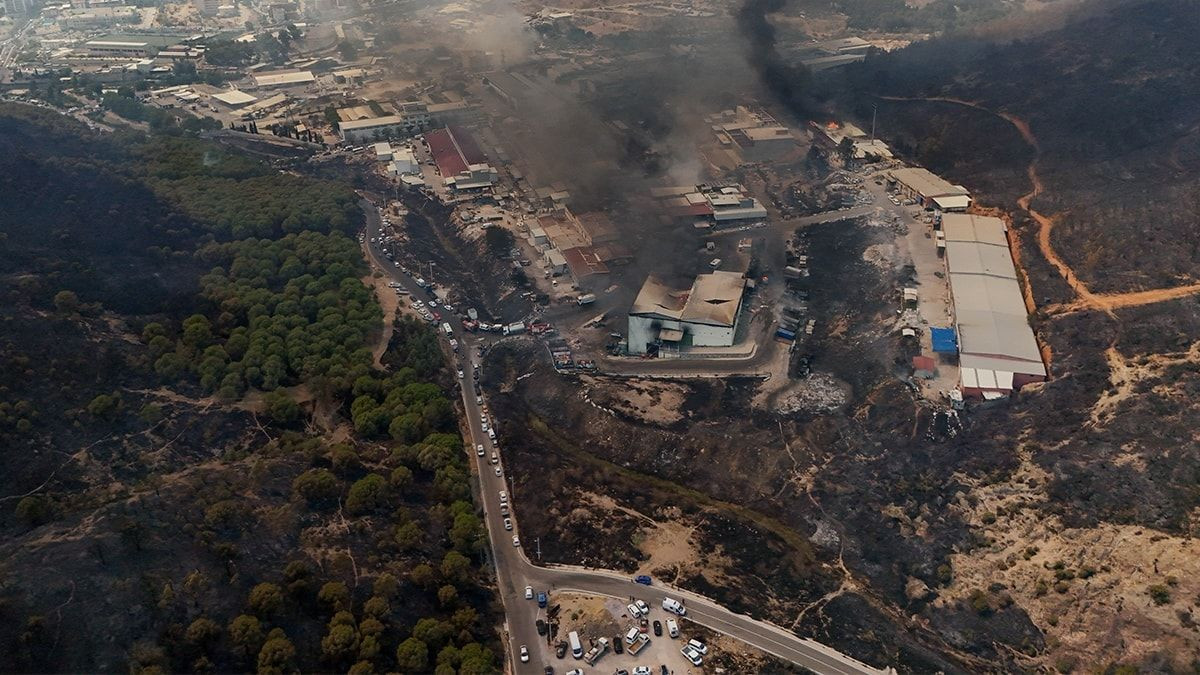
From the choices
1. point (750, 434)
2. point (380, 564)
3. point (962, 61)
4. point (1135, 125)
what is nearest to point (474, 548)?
point (380, 564)

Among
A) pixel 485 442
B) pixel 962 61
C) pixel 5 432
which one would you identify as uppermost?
pixel 962 61

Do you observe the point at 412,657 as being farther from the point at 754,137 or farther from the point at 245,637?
the point at 754,137

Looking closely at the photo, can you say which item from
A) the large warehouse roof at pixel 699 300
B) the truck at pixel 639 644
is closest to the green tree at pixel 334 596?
the truck at pixel 639 644

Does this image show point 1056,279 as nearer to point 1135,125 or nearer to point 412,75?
point 1135,125

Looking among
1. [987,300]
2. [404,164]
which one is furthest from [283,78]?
[987,300]

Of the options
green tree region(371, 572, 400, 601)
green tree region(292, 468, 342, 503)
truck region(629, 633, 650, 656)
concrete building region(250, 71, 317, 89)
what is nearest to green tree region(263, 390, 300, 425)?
green tree region(292, 468, 342, 503)

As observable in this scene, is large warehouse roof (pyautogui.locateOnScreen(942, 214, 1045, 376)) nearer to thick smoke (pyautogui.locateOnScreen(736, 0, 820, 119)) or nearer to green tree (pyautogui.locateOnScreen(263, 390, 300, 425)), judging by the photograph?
thick smoke (pyautogui.locateOnScreen(736, 0, 820, 119))
